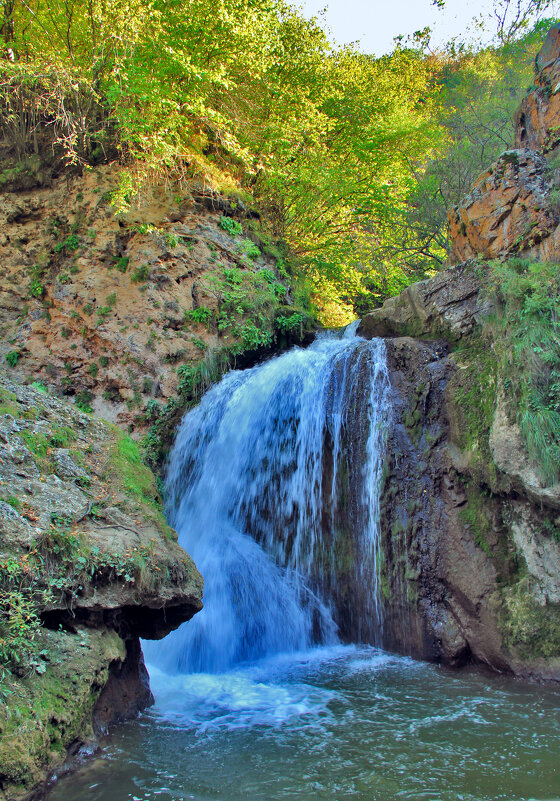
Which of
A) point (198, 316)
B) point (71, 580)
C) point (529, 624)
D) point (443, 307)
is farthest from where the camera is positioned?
point (198, 316)

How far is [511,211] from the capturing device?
295 inches

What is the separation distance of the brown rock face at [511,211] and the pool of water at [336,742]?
213 inches

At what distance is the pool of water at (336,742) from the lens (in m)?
3.07

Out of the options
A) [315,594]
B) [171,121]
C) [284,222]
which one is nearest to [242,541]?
[315,594]

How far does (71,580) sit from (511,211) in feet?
24.3

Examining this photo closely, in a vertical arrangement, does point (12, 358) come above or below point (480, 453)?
above

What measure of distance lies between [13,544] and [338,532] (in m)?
4.56

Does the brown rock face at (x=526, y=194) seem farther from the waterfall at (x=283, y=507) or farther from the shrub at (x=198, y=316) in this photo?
the shrub at (x=198, y=316)

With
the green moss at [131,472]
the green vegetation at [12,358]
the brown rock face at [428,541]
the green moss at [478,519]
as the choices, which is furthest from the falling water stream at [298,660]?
the green vegetation at [12,358]

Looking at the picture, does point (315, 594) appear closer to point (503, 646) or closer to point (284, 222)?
point (503, 646)

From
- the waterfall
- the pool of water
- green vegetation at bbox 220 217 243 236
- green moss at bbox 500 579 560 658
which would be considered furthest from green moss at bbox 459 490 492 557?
green vegetation at bbox 220 217 243 236

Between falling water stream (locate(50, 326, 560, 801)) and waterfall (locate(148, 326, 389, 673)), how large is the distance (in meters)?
0.02

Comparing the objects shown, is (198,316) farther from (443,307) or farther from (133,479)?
(133,479)

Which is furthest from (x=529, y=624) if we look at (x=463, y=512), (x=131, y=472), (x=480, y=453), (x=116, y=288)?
(x=116, y=288)
